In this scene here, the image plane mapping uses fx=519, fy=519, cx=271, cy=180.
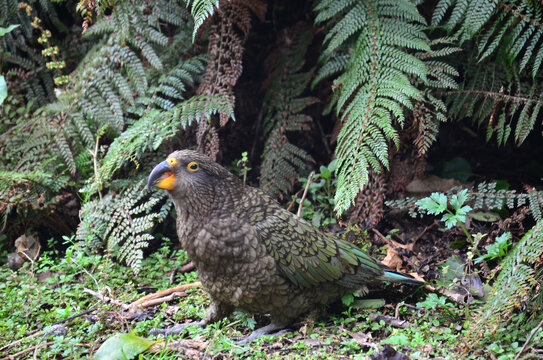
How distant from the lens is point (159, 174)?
3.33m

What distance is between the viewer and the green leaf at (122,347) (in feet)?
9.52

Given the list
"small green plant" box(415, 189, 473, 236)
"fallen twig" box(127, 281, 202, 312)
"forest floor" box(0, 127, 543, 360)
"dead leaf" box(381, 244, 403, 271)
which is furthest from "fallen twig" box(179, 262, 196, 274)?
"small green plant" box(415, 189, 473, 236)

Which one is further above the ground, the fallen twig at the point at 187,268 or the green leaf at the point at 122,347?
the fallen twig at the point at 187,268

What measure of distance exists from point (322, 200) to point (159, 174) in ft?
5.37

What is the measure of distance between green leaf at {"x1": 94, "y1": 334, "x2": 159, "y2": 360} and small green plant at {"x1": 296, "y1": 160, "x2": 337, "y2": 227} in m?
1.79

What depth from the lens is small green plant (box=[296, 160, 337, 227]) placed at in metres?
4.30

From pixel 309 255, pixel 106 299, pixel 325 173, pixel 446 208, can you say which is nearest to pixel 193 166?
pixel 309 255

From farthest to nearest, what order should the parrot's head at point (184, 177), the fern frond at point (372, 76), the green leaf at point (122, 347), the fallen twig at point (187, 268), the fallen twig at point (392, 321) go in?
1. the fallen twig at point (187, 268)
2. the fern frond at point (372, 76)
3. the parrot's head at point (184, 177)
4. the fallen twig at point (392, 321)
5. the green leaf at point (122, 347)

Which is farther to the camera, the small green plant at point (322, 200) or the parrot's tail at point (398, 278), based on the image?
the small green plant at point (322, 200)

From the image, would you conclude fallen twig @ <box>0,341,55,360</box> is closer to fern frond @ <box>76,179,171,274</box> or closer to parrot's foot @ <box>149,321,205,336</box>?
parrot's foot @ <box>149,321,205,336</box>

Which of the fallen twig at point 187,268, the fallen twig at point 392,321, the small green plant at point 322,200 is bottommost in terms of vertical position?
the fallen twig at point 187,268

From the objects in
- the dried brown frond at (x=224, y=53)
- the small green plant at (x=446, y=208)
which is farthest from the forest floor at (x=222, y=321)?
the dried brown frond at (x=224, y=53)

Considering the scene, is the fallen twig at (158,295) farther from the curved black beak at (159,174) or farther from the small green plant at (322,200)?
the small green plant at (322,200)

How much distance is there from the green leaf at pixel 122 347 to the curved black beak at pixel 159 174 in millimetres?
930
